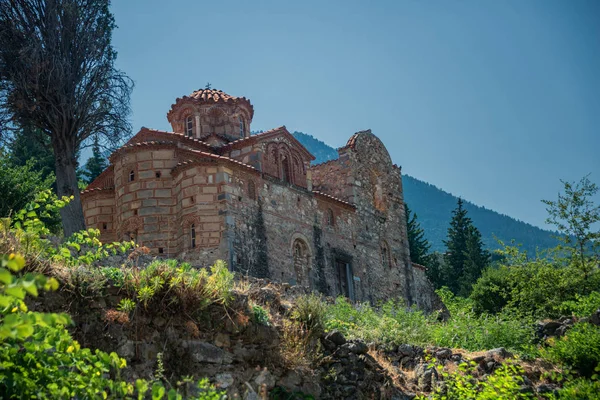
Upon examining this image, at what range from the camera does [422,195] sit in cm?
19350

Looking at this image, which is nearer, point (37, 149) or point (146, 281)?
point (146, 281)

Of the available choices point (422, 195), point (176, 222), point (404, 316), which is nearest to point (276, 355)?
point (404, 316)

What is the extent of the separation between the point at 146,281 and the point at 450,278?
35.5m

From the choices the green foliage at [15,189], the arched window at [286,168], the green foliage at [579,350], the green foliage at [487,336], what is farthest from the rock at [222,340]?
the green foliage at [15,189]

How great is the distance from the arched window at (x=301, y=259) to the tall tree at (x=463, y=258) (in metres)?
16.9

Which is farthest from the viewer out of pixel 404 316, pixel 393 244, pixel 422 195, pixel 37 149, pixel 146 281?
pixel 422 195

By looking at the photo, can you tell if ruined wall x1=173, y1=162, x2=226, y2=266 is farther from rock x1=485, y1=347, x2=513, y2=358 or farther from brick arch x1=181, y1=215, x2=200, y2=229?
rock x1=485, y1=347, x2=513, y2=358

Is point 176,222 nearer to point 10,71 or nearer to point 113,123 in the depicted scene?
point 113,123

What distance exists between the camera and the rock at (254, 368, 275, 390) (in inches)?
418

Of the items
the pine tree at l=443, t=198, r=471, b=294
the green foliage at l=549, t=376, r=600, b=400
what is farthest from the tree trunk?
the pine tree at l=443, t=198, r=471, b=294

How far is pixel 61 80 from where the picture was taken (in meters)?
21.4

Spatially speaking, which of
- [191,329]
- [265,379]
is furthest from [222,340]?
[265,379]

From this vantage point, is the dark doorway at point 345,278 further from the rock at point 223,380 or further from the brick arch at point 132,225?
the rock at point 223,380

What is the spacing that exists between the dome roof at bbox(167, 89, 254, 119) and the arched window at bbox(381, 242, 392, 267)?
24.1ft
